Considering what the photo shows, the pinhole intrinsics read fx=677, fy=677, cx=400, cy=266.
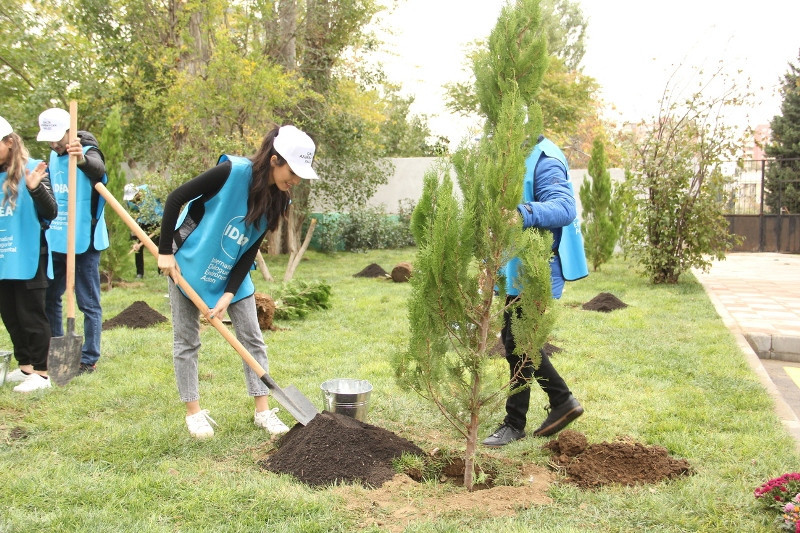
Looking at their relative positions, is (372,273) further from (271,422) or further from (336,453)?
(336,453)

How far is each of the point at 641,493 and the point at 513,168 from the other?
1.75m

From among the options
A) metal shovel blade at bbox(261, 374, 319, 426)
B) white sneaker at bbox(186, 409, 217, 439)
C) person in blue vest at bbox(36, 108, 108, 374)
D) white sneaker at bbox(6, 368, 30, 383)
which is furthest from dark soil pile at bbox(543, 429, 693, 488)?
white sneaker at bbox(6, 368, 30, 383)

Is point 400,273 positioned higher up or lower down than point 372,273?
higher up

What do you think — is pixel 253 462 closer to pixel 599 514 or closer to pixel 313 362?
pixel 599 514

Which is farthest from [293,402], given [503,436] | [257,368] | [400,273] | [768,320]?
[400,273]

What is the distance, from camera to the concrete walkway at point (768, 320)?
225 inches

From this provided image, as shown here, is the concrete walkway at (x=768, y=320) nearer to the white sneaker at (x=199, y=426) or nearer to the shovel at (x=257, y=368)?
the shovel at (x=257, y=368)

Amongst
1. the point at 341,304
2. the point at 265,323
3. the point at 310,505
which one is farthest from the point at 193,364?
the point at 341,304

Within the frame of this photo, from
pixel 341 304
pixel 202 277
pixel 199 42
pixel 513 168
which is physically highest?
pixel 199 42

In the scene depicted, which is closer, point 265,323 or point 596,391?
point 596,391

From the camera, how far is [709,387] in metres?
5.38

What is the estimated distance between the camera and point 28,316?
522 cm

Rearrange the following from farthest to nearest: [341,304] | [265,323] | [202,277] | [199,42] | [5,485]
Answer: [199,42]
[341,304]
[265,323]
[202,277]
[5,485]

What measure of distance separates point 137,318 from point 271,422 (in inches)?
167
